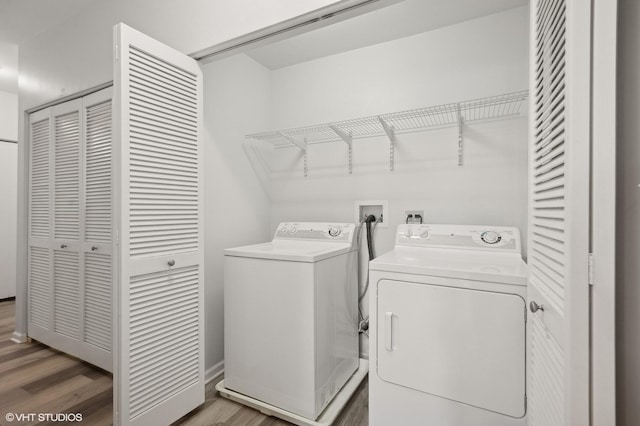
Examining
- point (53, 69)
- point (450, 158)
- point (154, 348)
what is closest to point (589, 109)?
point (450, 158)

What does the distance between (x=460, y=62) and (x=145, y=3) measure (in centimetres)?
198

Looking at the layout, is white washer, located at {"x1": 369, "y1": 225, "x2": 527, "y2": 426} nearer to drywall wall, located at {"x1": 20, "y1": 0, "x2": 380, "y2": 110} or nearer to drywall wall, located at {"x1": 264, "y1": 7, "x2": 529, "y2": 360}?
drywall wall, located at {"x1": 264, "y1": 7, "x2": 529, "y2": 360}

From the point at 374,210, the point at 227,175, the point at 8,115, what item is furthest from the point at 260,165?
the point at 8,115

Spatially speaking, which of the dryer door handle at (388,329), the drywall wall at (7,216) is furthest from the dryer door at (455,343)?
the drywall wall at (7,216)

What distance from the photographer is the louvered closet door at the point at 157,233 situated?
4.40 feet

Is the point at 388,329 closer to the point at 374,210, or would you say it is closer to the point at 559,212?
the point at 559,212

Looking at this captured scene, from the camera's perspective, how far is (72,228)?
7.32 feet

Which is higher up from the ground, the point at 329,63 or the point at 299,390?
the point at 329,63

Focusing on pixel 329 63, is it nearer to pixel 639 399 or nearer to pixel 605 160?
pixel 605 160

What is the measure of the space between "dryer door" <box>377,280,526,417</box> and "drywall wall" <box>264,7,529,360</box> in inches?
33.2

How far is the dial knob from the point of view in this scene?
1.70 meters

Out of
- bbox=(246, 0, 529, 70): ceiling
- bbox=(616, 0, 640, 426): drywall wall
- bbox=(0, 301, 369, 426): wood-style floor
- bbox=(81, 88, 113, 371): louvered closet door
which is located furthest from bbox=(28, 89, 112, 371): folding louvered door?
bbox=(616, 0, 640, 426): drywall wall

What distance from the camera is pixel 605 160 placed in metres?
0.62

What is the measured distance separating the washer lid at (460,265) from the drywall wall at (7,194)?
4600mm
